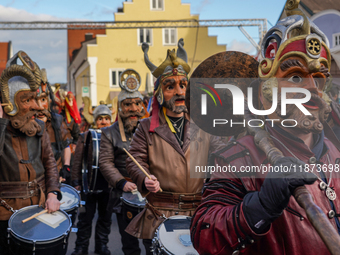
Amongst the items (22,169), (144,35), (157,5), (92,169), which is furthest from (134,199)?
(157,5)

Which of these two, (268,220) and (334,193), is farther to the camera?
(334,193)

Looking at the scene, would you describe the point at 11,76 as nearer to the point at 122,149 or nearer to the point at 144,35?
the point at 122,149

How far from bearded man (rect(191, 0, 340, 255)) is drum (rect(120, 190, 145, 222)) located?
3277mm

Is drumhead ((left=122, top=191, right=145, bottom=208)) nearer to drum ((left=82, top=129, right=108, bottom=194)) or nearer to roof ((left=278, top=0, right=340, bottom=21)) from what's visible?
drum ((left=82, top=129, right=108, bottom=194))

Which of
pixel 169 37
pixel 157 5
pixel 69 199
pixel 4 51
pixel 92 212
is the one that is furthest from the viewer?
pixel 4 51

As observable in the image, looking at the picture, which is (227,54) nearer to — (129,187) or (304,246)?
(304,246)

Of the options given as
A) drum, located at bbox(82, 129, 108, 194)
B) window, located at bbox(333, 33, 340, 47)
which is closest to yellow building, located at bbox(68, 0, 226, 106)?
window, located at bbox(333, 33, 340, 47)

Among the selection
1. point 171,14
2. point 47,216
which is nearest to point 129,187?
point 47,216

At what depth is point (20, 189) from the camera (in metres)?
4.70

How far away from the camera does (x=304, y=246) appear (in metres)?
1.96

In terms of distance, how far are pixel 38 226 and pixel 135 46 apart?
30347 millimetres

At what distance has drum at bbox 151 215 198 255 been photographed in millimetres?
3240

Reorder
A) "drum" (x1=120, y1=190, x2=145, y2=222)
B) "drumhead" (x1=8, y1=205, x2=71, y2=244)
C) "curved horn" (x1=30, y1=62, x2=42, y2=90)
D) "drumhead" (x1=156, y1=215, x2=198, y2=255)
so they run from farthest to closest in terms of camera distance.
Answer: "drum" (x1=120, y1=190, x2=145, y2=222)
"curved horn" (x1=30, y1=62, x2=42, y2=90)
"drumhead" (x1=8, y1=205, x2=71, y2=244)
"drumhead" (x1=156, y1=215, x2=198, y2=255)

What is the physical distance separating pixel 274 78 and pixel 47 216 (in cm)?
332
